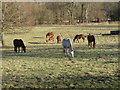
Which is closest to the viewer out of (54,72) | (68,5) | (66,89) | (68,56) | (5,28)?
(66,89)

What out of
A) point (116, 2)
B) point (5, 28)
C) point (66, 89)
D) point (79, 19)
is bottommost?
point (66, 89)

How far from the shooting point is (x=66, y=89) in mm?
6758

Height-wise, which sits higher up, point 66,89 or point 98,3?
point 98,3

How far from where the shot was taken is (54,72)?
905 centimetres

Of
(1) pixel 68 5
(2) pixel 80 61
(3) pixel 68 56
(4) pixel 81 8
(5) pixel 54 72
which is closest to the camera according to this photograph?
(5) pixel 54 72

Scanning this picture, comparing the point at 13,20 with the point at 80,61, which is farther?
the point at 13,20

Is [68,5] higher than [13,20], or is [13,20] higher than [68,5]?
[68,5]

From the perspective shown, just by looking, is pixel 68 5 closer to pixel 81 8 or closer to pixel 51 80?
pixel 81 8

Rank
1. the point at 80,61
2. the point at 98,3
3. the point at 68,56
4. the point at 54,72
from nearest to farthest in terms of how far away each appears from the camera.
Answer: the point at 54,72, the point at 80,61, the point at 68,56, the point at 98,3

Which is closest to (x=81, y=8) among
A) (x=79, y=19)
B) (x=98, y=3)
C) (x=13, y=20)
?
(x=79, y=19)

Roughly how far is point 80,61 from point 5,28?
10.4m

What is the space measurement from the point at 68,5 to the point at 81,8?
21.7ft

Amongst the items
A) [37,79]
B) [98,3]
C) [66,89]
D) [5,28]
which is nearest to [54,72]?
[37,79]

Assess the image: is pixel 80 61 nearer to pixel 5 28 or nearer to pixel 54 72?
pixel 54 72
